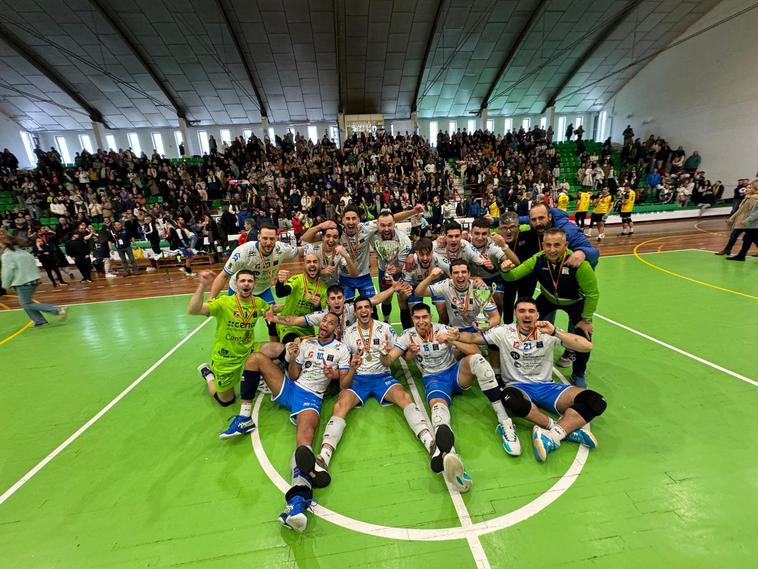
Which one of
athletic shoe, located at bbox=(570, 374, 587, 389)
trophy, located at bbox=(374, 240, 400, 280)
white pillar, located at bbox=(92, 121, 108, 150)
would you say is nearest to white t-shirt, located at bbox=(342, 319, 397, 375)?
trophy, located at bbox=(374, 240, 400, 280)

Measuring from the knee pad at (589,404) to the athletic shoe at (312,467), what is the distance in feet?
9.06

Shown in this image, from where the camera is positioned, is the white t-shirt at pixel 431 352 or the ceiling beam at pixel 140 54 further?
the ceiling beam at pixel 140 54

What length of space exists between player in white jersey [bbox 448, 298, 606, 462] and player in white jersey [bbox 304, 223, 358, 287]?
2415mm

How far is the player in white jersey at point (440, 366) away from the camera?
3945 mm

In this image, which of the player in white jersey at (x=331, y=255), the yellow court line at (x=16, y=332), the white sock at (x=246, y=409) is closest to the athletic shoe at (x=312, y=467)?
the white sock at (x=246, y=409)

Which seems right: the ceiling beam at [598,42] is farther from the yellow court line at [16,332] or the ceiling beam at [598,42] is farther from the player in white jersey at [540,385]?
the yellow court line at [16,332]

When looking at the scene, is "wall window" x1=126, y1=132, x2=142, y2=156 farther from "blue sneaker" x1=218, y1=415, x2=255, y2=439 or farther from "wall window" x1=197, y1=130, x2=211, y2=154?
"blue sneaker" x1=218, y1=415, x2=255, y2=439

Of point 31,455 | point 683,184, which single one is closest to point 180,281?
point 31,455

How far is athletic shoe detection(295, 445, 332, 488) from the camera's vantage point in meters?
3.24

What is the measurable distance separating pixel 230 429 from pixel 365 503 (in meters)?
1.96

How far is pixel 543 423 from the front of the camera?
3.82 m

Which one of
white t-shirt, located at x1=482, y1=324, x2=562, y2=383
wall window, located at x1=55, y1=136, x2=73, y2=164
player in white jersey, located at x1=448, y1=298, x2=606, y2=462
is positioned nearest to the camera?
player in white jersey, located at x1=448, y1=298, x2=606, y2=462

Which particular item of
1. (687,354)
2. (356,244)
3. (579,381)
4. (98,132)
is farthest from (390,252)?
(98,132)

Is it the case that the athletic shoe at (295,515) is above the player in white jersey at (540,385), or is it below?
below
